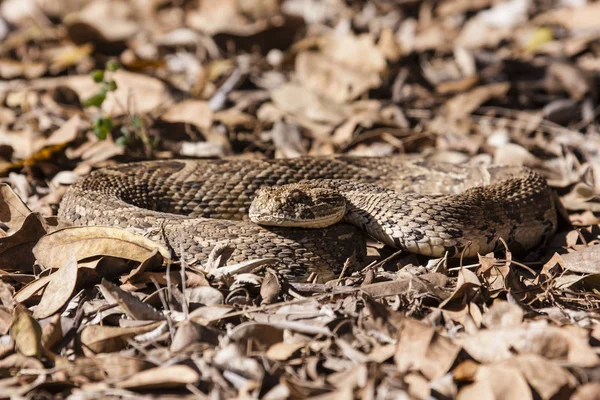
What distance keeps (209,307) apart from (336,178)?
2910 mm

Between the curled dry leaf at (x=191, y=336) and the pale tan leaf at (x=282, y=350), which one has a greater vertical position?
the curled dry leaf at (x=191, y=336)

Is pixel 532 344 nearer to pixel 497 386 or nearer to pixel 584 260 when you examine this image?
pixel 497 386

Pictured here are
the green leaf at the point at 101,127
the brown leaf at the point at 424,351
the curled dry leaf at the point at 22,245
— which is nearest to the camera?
the brown leaf at the point at 424,351

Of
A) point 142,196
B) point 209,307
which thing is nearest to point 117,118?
point 142,196

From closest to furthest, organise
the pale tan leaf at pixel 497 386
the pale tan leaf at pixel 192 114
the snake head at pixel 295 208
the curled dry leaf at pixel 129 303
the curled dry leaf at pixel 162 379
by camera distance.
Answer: the pale tan leaf at pixel 497 386, the curled dry leaf at pixel 162 379, the curled dry leaf at pixel 129 303, the snake head at pixel 295 208, the pale tan leaf at pixel 192 114

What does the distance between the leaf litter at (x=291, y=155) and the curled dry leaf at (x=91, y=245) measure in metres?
0.01

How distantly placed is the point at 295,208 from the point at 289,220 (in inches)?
4.7

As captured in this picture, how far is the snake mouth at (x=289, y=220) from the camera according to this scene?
6059 millimetres

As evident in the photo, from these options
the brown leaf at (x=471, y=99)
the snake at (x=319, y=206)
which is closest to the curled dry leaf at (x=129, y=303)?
the snake at (x=319, y=206)

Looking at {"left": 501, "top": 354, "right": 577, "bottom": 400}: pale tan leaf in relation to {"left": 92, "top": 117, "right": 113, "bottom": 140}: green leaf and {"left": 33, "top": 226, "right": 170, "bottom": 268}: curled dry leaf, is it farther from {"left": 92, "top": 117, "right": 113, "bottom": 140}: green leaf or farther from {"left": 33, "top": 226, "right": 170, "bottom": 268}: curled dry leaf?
{"left": 92, "top": 117, "right": 113, "bottom": 140}: green leaf

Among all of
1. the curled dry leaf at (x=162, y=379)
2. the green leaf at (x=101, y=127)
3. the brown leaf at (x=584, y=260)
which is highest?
the green leaf at (x=101, y=127)

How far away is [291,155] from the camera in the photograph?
340 inches

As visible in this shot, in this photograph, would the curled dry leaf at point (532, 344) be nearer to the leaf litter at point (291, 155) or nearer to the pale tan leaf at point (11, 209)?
the leaf litter at point (291, 155)

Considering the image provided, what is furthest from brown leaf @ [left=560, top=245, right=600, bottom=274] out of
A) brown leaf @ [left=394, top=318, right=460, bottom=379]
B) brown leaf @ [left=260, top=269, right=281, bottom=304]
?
brown leaf @ [left=260, top=269, right=281, bottom=304]
